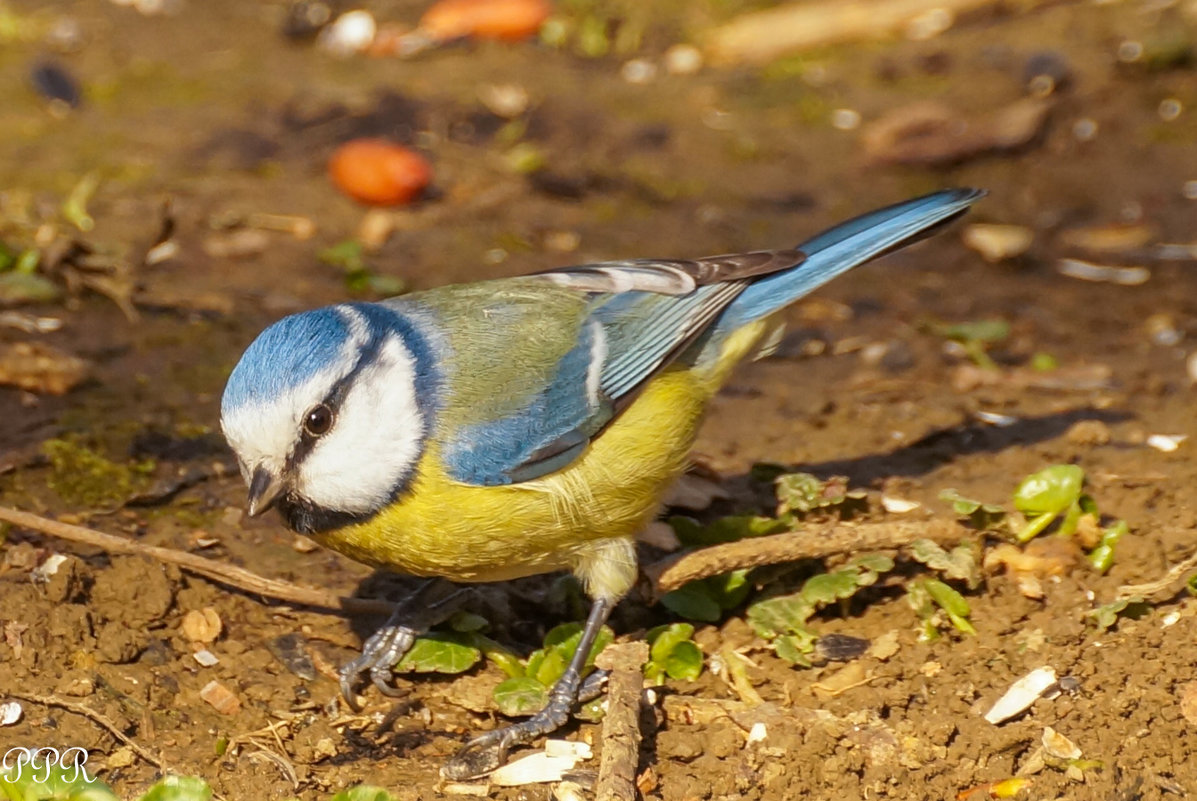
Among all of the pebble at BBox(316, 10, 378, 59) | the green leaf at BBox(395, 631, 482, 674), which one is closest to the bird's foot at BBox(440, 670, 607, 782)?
the green leaf at BBox(395, 631, 482, 674)

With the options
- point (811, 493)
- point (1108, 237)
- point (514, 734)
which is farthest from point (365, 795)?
point (1108, 237)

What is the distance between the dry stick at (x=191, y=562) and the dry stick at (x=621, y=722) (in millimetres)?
695

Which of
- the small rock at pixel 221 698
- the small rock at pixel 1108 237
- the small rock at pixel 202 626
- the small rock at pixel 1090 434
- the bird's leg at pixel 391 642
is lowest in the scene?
the small rock at pixel 1108 237

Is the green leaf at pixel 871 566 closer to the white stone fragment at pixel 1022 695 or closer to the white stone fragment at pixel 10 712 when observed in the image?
the white stone fragment at pixel 1022 695

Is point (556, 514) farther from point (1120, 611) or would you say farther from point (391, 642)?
point (1120, 611)

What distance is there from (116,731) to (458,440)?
3.26 feet

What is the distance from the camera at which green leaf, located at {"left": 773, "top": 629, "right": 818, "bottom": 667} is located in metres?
3.35

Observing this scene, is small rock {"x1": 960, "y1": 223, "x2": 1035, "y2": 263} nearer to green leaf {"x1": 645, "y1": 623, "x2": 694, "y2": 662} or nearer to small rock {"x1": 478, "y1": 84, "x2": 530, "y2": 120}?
small rock {"x1": 478, "y1": 84, "x2": 530, "y2": 120}

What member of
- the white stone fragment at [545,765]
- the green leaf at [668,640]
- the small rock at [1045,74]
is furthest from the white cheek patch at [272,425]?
the small rock at [1045,74]

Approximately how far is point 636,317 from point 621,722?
3.76 ft

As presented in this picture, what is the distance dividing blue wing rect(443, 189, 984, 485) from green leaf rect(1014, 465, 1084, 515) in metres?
0.79

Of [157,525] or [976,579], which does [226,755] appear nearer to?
[157,525]

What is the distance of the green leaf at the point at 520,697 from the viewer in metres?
3.22

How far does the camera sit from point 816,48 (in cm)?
772
